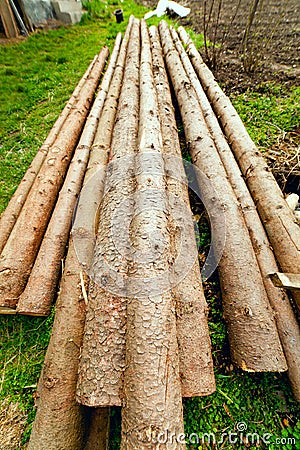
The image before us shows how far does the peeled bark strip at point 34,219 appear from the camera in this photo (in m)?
2.14

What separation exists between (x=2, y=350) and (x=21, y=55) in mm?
6521

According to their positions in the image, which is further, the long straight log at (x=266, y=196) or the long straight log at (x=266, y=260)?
the long straight log at (x=266, y=196)

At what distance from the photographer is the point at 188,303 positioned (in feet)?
5.77

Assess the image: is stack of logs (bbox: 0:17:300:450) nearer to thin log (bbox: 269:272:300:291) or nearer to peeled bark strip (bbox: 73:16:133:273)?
peeled bark strip (bbox: 73:16:133:273)

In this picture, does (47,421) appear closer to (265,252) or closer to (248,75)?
(265,252)

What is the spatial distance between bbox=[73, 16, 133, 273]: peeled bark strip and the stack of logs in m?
0.01

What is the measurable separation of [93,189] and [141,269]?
114 cm

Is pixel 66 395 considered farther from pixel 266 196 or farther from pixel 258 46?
pixel 258 46

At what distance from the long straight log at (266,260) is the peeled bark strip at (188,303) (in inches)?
18.9

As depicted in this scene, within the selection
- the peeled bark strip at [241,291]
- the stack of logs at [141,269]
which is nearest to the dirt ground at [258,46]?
the stack of logs at [141,269]

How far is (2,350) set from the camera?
6.95ft

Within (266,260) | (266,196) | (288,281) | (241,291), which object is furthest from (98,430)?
(266,196)

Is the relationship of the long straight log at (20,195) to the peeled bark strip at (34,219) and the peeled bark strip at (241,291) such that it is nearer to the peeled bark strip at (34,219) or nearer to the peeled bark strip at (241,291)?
the peeled bark strip at (34,219)

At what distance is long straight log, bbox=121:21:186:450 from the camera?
1243mm
